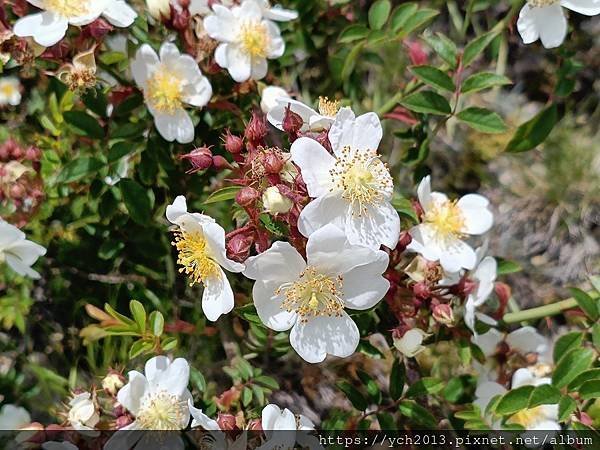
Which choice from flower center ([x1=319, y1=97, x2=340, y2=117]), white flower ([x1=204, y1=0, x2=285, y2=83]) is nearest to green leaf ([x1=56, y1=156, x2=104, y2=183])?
white flower ([x1=204, y1=0, x2=285, y2=83])

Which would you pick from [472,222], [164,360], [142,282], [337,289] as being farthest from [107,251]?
[472,222]

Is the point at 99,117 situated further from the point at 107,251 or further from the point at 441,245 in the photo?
the point at 441,245

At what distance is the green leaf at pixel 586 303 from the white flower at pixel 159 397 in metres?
1.13

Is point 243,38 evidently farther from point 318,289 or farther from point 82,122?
point 318,289

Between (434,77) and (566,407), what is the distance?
977mm

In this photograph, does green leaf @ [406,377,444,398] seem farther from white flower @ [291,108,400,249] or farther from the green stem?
white flower @ [291,108,400,249]

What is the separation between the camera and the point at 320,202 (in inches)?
60.1

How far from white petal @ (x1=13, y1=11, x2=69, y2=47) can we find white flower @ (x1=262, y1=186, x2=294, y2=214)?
0.72m

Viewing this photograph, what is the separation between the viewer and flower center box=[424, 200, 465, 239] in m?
2.01

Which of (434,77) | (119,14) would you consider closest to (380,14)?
(434,77)

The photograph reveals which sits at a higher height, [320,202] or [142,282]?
[320,202]

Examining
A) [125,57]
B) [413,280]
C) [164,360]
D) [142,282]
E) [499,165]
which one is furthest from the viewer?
[499,165]

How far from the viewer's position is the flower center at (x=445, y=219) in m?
2.01

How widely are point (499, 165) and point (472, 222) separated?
123cm
